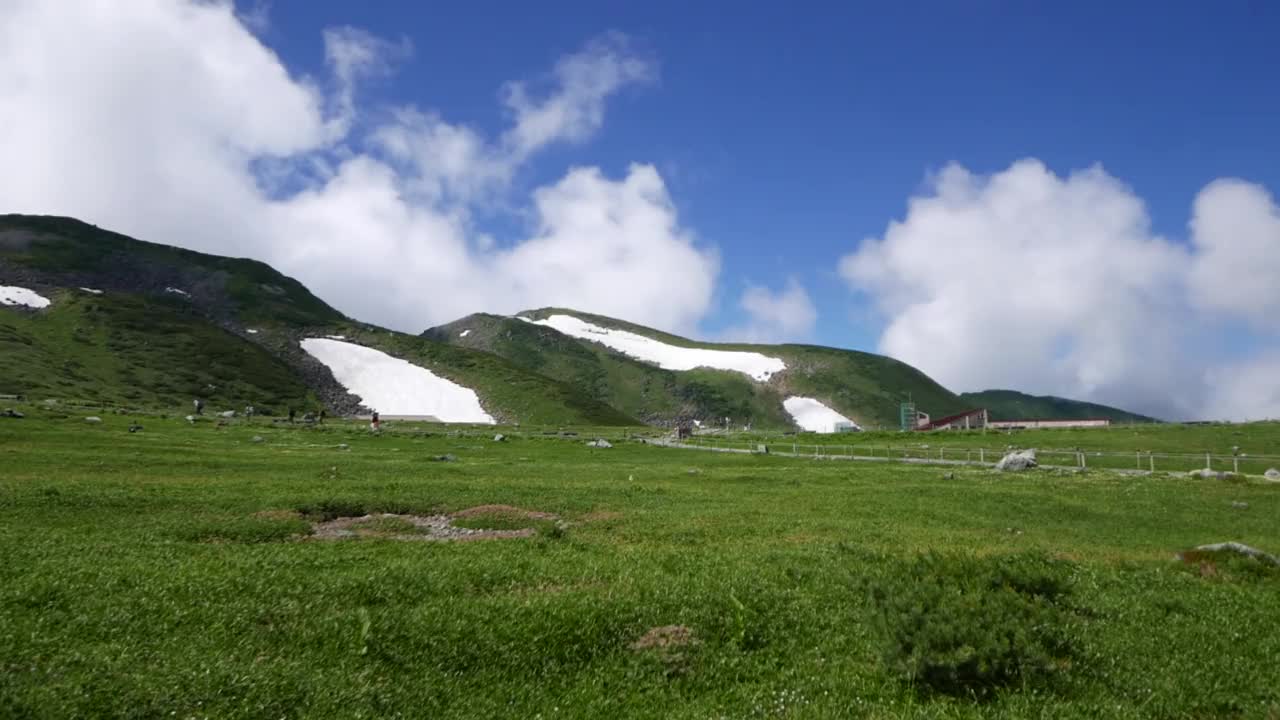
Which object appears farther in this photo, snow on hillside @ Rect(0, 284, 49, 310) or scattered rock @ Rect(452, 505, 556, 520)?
snow on hillside @ Rect(0, 284, 49, 310)

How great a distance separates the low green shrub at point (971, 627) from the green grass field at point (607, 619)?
0.17ft

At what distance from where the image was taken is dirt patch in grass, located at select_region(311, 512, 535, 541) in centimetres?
2433

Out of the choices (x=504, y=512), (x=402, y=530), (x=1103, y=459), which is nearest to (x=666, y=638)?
(x=402, y=530)

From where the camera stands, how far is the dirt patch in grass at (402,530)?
2433cm

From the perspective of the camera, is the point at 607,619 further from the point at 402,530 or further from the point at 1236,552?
the point at 1236,552

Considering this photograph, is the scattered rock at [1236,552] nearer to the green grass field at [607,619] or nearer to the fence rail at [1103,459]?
the green grass field at [607,619]

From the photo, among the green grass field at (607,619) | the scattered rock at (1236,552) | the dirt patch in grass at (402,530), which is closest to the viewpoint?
the green grass field at (607,619)

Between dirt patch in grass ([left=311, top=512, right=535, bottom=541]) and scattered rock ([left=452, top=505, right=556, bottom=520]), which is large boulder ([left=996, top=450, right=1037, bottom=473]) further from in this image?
dirt patch in grass ([left=311, top=512, right=535, bottom=541])

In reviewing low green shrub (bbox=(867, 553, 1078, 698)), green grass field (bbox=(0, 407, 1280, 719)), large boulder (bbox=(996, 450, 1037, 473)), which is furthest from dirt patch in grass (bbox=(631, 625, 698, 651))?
large boulder (bbox=(996, 450, 1037, 473))

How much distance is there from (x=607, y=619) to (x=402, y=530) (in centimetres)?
1399

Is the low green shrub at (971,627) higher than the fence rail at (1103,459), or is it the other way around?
the fence rail at (1103,459)

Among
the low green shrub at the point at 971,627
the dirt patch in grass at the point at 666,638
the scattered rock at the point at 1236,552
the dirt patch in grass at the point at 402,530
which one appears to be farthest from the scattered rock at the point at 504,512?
the scattered rock at the point at 1236,552

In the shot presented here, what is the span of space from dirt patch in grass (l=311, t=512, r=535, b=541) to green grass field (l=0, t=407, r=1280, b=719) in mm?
568

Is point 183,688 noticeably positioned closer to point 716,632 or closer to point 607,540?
point 716,632
